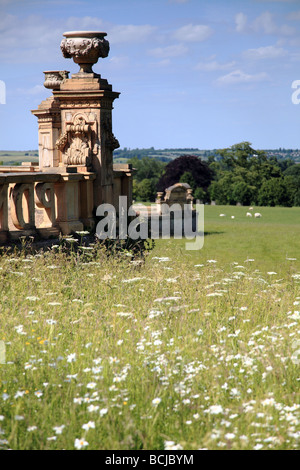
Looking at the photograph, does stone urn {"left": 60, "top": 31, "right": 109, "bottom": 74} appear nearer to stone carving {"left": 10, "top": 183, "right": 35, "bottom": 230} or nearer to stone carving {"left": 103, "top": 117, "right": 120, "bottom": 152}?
stone carving {"left": 103, "top": 117, "right": 120, "bottom": 152}

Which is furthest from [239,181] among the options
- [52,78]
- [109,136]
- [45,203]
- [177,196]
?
[45,203]

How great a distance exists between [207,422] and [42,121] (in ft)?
42.7

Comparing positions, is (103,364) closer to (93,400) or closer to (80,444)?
(93,400)

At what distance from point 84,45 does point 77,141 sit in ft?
5.27

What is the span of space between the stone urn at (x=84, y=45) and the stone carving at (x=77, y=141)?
1014 mm

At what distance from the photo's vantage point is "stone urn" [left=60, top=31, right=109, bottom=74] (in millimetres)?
9930

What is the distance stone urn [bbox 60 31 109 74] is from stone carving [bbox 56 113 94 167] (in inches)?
A: 39.9

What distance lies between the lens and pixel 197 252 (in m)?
19.5

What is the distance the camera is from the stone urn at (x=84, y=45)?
993 centimetres

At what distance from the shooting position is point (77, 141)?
10102 mm

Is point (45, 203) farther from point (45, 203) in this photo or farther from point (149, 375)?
point (149, 375)

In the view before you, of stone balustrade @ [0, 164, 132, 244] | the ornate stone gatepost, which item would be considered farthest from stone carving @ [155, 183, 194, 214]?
stone balustrade @ [0, 164, 132, 244]

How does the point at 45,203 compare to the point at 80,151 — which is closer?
the point at 45,203

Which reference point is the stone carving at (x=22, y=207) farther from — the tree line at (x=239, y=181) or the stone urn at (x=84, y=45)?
the tree line at (x=239, y=181)
